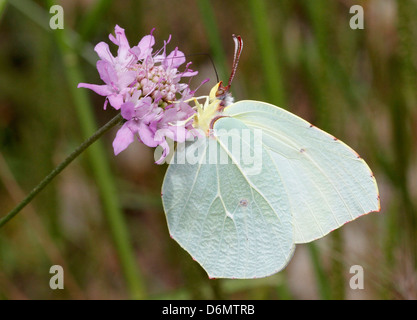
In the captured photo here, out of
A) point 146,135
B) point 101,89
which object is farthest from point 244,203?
point 101,89

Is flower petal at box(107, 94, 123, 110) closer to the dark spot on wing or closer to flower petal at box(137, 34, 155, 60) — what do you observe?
flower petal at box(137, 34, 155, 60)

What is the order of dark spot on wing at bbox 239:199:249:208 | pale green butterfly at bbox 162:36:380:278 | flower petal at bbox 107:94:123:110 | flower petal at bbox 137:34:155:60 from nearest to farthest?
flower petal at bbox 107:94:123:110 < flower petal at bbox 137:34:155:60 < pale green butterfly at bbox 162:36:380:278 < dark spot on wing at bbox 239:199:249:208

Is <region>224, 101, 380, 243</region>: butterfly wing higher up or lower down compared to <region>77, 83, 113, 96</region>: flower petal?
lower down

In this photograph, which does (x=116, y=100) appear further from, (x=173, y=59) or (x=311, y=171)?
(x=311, y=171)

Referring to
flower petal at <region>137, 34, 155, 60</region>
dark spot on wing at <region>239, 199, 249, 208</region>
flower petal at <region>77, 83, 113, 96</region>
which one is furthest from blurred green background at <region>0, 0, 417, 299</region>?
flower petal at <region>77, 83, 113, 96</region>

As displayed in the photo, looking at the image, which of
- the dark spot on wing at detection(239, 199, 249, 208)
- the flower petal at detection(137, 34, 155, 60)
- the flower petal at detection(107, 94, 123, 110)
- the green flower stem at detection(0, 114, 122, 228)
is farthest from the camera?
the dark spot on wing at detection(239, 199, 249, 208)

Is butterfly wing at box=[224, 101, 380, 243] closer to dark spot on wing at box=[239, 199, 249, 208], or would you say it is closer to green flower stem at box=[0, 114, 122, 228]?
dark spot on wing at box=[239, 199, 249, 208]

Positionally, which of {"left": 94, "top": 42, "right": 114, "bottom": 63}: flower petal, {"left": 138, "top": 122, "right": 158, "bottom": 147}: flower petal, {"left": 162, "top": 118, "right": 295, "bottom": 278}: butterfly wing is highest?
{"left": 94, "top": 42, "right": 114, "bottom": 63}: flower petal

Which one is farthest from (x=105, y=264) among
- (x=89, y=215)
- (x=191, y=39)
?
(x=191, y=39)

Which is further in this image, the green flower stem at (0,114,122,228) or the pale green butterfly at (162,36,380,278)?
the pale green butterfly at (162,36,380,278)

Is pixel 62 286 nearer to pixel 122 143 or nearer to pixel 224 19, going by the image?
pixel 122 143
